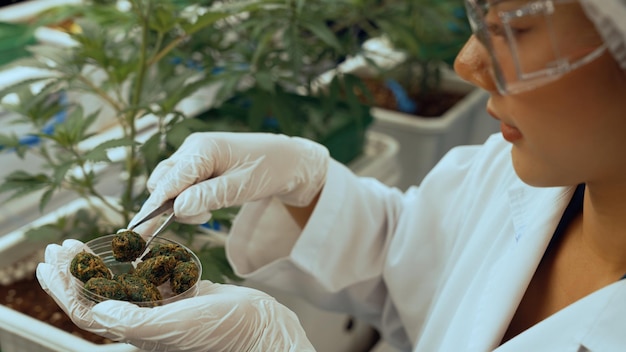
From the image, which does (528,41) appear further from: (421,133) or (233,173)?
(421,133)

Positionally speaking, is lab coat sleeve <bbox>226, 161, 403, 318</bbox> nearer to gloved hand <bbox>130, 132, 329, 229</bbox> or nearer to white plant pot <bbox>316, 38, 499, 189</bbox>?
gloved hand <bbox>130, 132, 329, 229</bbox>

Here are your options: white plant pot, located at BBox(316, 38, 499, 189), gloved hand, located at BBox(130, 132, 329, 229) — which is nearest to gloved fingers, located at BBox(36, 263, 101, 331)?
gloved hand, located at BBox(130, 132, 329, 229)

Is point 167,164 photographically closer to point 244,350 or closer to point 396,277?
point 244,350

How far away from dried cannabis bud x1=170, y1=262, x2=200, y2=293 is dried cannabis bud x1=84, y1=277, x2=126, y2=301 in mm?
55

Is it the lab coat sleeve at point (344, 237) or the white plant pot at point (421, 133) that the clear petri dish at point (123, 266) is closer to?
the lab coat sleeve at point (344, 237)

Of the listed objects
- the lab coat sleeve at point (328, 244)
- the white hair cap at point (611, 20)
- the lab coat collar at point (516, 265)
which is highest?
the white hair cap at point (611, 20)

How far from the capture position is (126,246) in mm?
742

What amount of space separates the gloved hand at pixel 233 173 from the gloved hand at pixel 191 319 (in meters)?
0.10

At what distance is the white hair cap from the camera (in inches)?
20.9

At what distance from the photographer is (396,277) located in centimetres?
110

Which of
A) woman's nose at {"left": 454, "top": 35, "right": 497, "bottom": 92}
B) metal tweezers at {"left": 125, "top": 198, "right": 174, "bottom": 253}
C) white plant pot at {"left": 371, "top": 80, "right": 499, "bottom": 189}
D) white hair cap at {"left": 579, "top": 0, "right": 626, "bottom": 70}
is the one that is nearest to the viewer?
white hair cap at {"left": 579, "top": 0, "right": 626, "bottom": 70}

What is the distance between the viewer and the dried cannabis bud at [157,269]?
726 mm

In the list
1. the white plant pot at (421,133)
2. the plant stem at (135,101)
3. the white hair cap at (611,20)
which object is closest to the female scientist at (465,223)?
the white hair cap at (611,20)

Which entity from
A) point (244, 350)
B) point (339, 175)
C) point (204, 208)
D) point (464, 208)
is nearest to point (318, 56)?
point (339, 175)
